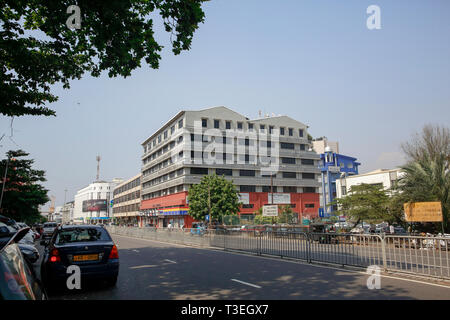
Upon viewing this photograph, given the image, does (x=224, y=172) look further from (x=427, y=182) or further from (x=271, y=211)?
(x=427, y=182)

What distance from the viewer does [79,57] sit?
413 inches

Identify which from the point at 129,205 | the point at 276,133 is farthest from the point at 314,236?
the point at 129,205

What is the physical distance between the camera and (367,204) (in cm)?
2186

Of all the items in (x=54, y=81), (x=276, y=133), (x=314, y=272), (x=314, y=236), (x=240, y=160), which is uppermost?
(x=276, y=133)

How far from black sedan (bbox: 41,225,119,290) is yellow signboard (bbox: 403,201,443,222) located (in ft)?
50.8

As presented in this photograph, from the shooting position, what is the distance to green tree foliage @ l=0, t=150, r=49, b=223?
34.5m

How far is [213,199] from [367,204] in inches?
1105

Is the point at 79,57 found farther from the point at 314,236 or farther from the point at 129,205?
the point at 129,205

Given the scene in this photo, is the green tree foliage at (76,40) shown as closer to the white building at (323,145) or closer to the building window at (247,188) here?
the building window at (247,188)

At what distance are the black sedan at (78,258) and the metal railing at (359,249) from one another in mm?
7107

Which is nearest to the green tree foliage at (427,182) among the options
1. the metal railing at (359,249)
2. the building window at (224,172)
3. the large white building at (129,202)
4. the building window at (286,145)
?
the metal railing at (359,249)

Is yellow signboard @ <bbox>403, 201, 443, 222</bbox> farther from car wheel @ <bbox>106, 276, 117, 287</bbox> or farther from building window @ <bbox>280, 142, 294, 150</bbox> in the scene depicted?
building window @ <bbox>280, 142, 294, 150</bbox>

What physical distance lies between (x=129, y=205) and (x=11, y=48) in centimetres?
8864
